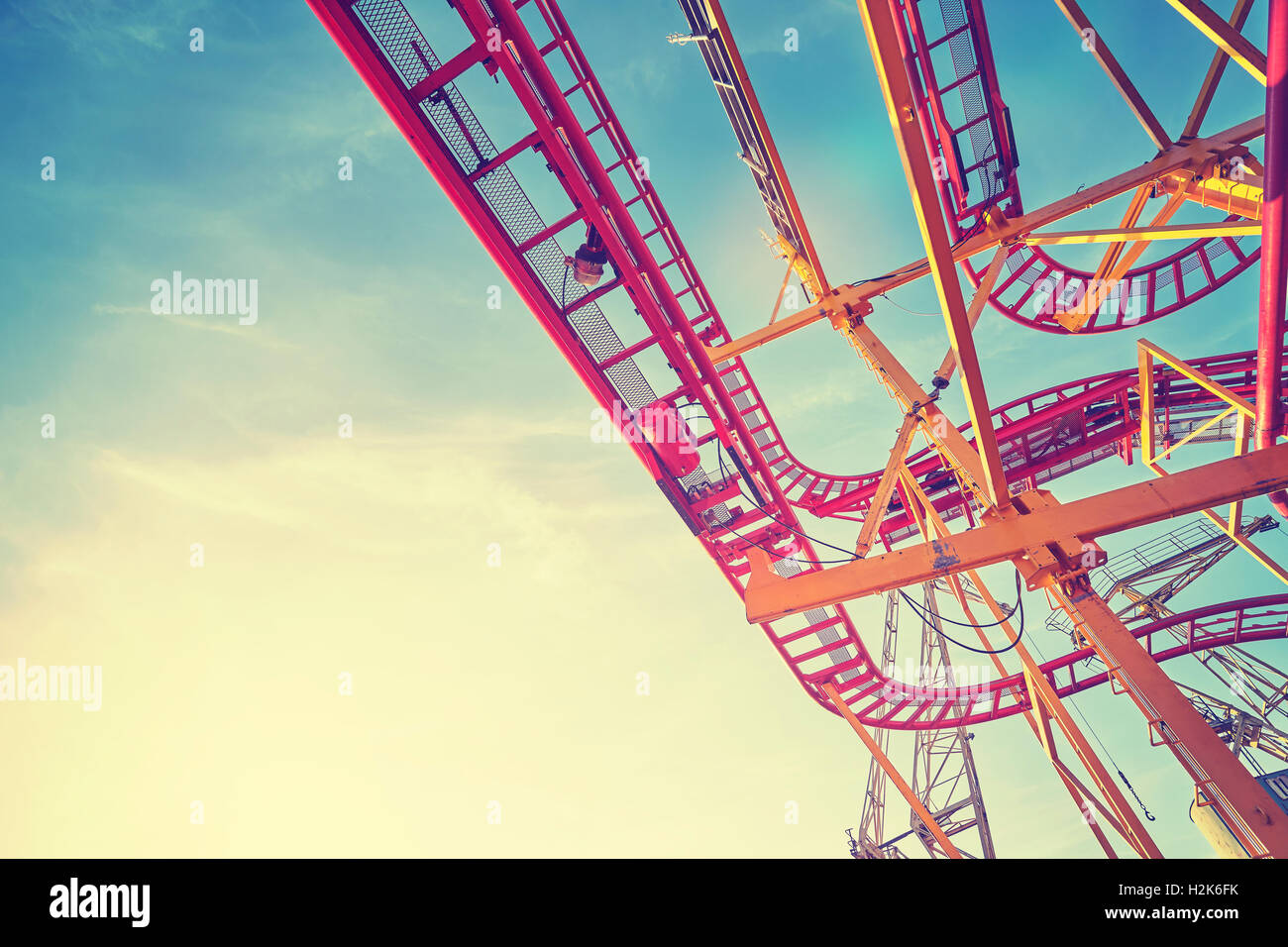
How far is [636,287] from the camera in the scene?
6734 mm

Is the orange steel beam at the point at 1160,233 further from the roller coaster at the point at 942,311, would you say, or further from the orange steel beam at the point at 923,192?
the orange steel beam at the point at 923,192

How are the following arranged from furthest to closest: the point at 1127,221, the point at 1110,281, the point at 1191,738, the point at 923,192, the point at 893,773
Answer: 1. the point at 893,773
2. the point at 1110,281
3. the point at 1127,221
4. the point at 1191,738
5. the point at 923,192

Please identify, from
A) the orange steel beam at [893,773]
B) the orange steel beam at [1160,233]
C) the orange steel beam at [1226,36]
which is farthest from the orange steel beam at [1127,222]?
the orange steel beam at [893,773]

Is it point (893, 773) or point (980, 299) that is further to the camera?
point (893, 773)

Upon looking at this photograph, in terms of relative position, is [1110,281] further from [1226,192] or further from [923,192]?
[923,192]

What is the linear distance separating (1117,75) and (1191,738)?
→ 658 centimetres

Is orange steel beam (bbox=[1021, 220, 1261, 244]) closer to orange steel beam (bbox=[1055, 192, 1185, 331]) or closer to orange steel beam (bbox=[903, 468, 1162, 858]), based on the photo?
orange steel beam (bbox=[1055, 192, 1185, 331])

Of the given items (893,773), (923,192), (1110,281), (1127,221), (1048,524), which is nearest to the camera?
(923,192)

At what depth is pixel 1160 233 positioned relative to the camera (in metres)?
6.06

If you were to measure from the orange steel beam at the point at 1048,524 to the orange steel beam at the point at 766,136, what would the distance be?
12.6 feet

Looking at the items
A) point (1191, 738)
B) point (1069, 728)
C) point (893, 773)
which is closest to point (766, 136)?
point (1191, 738)

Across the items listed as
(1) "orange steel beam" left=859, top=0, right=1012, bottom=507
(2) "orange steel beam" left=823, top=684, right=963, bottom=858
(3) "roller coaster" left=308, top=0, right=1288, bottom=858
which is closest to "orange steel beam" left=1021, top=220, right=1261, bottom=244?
(3) "roller coaster" left=308, top=0, right=1288, bottom=858
